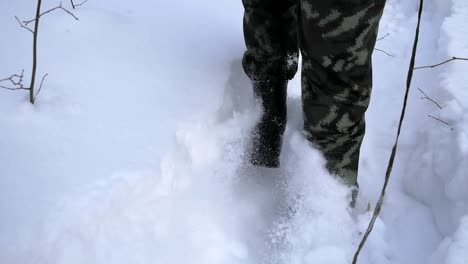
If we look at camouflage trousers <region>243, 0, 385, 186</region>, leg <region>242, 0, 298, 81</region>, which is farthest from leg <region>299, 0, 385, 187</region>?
leg <region>242, 0, 298, 81</region>

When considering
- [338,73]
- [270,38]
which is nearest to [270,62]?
[270,38]

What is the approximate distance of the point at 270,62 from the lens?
1156 millimetres

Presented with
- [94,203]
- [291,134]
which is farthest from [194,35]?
[94,203]

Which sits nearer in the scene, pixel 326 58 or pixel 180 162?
pixel 326 58

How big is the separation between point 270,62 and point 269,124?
19 cm

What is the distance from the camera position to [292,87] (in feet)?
4.74

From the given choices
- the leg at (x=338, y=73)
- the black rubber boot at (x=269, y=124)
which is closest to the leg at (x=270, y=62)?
the black rubber boot at (x=269, y=124)

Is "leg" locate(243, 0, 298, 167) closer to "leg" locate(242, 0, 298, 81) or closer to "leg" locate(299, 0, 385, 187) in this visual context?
"leg" locate(242, 0, 298, 81)

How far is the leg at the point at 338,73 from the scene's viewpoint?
0.82 meters

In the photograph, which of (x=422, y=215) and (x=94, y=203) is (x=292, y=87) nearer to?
(x=422, y=215)

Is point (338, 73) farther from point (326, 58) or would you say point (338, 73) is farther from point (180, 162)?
point (180, 162)

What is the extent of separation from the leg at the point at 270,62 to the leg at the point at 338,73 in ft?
0.56

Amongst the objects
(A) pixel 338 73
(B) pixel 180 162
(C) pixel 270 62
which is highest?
(A) pixel 338 73

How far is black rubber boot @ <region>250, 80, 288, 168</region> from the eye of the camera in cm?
121
